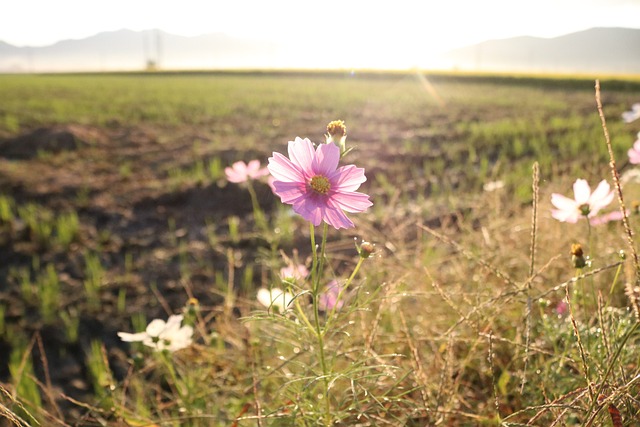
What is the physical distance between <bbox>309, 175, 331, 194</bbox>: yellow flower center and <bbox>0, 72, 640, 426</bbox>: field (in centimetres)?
8

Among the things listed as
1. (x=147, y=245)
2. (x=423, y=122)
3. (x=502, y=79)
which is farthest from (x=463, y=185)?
(x=502, y=79)

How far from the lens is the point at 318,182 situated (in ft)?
2.77

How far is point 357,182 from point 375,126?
27.2 feet

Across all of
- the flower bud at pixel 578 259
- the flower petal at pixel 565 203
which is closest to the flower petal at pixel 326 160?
the flower bud at pixel 578 259

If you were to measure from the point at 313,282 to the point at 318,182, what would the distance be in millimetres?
159

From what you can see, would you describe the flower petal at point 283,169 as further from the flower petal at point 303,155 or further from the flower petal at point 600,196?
the flower petal at point 600,196

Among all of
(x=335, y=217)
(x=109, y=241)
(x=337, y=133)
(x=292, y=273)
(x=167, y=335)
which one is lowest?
(x=109, y=241)

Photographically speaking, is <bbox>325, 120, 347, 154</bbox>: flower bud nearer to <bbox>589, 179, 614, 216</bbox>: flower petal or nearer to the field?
the field

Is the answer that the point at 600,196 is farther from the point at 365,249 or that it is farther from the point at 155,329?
the point at 155,329

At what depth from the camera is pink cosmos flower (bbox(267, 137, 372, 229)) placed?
801 millimetres

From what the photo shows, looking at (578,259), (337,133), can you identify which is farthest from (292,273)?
(578,259)

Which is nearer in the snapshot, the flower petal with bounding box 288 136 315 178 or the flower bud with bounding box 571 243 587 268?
the flower petal with bounding box 288 136 315 178

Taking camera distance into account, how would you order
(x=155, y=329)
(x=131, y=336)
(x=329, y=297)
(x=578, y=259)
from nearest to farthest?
(x=578, y=259) → (x=131, y=336) → (x=155, y=329) → (x=329, y=297)

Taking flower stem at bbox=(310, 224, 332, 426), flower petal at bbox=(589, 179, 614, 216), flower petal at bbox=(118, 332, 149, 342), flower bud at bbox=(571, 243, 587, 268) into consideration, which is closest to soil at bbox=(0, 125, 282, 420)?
flower petal at bbox=(118, 332, 149, 342)
